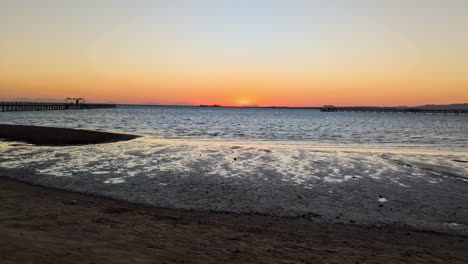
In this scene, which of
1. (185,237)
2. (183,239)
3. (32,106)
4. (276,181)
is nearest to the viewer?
(183,239)

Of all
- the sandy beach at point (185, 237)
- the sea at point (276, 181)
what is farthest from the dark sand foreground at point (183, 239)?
the sea at point (276, 181)

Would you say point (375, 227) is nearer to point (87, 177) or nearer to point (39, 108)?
point (87, 177)

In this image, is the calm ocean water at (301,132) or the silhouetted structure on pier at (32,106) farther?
the silhouetted structure on pier at (32,106)

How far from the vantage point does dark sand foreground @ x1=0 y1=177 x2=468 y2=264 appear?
582 centimetres

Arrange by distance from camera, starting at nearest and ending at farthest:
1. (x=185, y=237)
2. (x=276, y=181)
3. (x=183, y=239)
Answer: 1. (x=183, y=239)
2. (x=185, y=237)
3. (x=276, y=181)

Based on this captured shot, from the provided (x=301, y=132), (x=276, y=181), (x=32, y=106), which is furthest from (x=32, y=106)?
(x=276, y=181)

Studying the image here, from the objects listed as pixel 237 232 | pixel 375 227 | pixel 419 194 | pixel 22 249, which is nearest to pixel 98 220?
pixel 22 249

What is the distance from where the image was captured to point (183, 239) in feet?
23.1

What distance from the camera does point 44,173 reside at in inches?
583

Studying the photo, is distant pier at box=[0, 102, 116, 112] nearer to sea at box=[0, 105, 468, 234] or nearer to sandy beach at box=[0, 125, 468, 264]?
sea at box=[0, 105, 468, 234]

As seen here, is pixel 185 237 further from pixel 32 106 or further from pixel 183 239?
pixel 32 106

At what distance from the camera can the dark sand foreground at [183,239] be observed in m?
5.82

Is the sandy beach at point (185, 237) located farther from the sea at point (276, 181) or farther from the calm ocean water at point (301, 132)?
the calm ocean water at point (301, 132)

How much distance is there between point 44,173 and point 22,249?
415 inches
